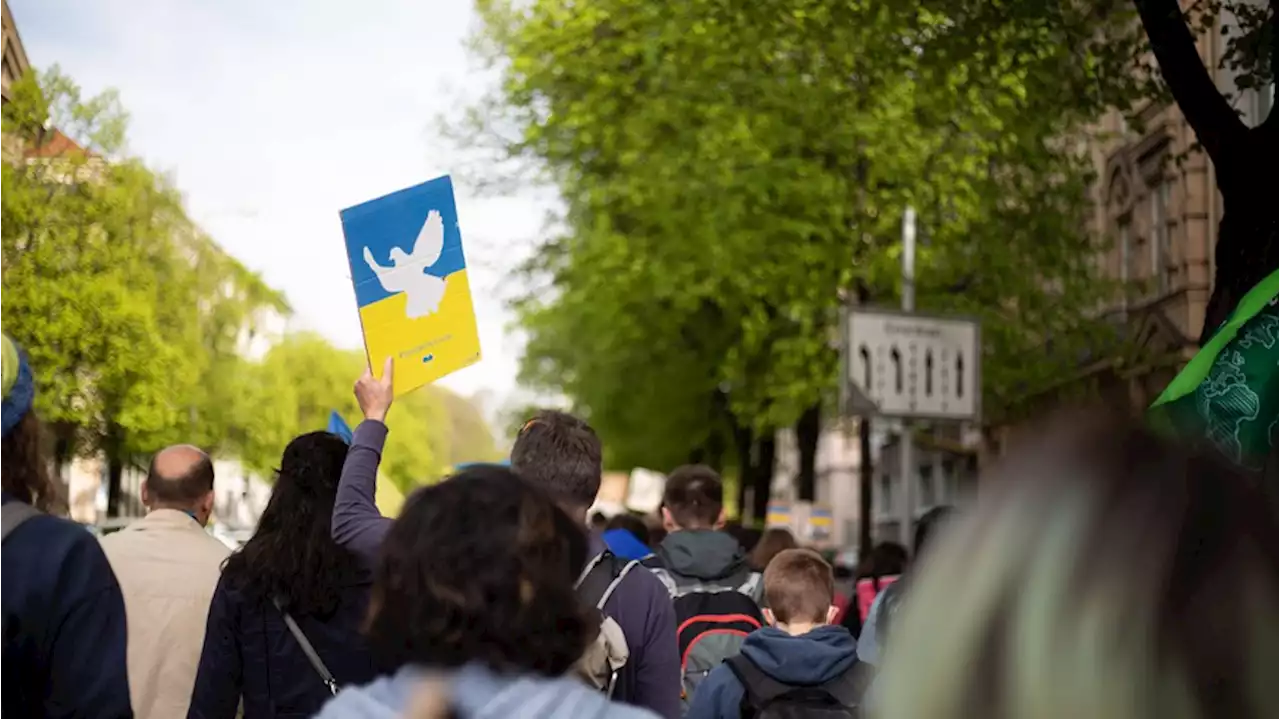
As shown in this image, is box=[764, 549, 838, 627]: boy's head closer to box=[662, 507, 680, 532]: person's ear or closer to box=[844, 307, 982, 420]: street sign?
box=[662, 507, 680, 532]: person's ear

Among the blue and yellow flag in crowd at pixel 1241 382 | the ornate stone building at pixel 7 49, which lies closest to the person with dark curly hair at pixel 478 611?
the blue and yellow flag in crowd at pixel 1241 382

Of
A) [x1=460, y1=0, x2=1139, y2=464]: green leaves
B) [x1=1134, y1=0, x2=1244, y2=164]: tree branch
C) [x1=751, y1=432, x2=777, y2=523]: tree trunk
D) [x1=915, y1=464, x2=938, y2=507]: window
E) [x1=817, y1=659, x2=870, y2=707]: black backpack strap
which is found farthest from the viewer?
[x1=915, y1=464, x2=938, y2=507]: window

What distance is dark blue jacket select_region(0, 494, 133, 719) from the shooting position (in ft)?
12.3

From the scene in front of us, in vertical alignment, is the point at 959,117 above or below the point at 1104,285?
above

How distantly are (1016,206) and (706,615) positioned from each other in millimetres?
18637

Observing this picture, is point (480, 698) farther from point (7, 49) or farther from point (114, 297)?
point (114, 297)

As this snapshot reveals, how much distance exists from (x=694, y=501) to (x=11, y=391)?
410 centimetres

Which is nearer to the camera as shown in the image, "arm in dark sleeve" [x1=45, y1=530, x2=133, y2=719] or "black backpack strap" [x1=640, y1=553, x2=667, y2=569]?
"arm in dark sleeve" [x1=45, y1=530, x2=133, y2=719]

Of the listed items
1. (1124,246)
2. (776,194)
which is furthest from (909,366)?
(1124,246)

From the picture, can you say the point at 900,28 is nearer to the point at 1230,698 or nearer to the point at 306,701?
the point at 306,701

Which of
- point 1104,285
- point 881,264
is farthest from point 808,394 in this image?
point 1104,285

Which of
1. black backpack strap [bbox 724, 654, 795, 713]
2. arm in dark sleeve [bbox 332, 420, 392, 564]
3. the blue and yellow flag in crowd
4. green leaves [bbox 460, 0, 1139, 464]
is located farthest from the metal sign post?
the blue and yellow flag in crowd

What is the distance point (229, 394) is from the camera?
177 ft

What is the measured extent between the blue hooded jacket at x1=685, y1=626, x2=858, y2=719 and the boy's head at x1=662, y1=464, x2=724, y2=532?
77.7 inches
